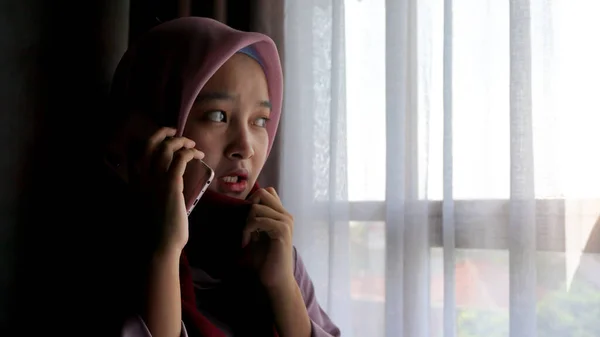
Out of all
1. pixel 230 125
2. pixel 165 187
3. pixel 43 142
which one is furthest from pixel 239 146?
pixel 43 142

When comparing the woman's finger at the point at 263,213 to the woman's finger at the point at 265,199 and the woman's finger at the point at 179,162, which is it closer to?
the woman's finger at the point at 265,199

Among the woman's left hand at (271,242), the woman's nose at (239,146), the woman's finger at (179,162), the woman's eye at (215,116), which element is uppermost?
the woman's eye at (215,116)

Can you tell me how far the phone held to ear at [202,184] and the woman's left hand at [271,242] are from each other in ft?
0.29

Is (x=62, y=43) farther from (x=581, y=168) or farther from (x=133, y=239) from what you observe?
(x=581, y=168)

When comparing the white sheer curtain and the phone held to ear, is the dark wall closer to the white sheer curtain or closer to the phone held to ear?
the phone held to ear

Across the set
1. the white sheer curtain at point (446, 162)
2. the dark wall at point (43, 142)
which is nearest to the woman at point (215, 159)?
the dark wall at point (43, 142)

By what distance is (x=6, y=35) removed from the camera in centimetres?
94

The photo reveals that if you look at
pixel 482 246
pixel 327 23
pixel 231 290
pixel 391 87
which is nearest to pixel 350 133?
pixel 391 87

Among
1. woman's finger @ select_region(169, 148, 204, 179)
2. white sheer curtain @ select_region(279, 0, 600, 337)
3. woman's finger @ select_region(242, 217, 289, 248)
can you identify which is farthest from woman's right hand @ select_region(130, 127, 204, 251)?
white sheer curtain @ select_region(279, 0, 600, 337)

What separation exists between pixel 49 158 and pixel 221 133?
362mm

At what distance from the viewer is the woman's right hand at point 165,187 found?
0.73 m

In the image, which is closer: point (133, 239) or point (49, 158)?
point (133, 239)

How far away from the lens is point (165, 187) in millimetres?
Answer: 733

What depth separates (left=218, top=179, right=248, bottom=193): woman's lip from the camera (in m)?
0.85
